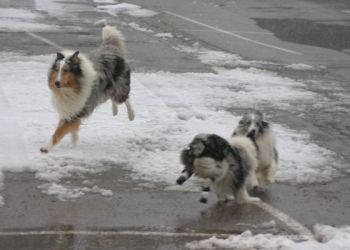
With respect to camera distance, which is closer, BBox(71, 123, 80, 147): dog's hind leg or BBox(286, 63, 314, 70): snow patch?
BBox(71, 123, 80, 147): dog's hind leg

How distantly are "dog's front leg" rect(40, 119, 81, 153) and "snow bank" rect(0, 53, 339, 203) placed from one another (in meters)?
0.12

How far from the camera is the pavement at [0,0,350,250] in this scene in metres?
6.41

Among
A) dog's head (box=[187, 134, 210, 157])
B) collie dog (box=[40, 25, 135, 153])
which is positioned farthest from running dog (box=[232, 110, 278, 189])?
collie dog (box=[40, 25, 135, 153])

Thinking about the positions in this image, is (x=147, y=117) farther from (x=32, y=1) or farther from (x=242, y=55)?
(x=32, y=1)

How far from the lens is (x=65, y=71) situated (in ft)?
27.8

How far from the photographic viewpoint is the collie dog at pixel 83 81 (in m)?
8.52

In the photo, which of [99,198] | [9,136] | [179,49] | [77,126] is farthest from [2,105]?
[179,49]

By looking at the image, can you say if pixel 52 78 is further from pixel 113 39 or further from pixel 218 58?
pixel 218 58

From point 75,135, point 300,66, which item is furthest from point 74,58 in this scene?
point 300,66

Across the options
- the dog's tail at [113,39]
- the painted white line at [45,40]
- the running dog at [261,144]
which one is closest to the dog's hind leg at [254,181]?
the running dog at [261,144]

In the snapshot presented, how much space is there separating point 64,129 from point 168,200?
2.13 metres

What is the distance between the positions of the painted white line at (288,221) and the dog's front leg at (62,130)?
9.21 feet

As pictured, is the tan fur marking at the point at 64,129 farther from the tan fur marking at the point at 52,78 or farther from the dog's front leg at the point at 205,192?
the dog's front leg at the point at 205,192

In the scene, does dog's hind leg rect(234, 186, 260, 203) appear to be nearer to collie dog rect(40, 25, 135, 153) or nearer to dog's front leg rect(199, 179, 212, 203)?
dog's front leg rect(199, 179, 212, 203)
